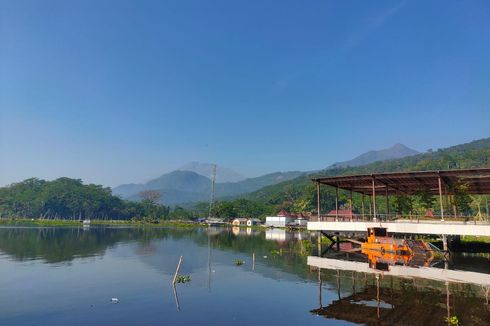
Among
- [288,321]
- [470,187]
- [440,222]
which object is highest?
[470,187]

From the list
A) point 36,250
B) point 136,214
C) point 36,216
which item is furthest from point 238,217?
point 36,250

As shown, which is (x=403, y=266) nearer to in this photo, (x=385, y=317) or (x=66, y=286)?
(x=385, y=317)

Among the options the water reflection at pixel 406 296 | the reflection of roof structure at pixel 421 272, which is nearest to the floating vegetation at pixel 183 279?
the water reflection at pixel 406 296

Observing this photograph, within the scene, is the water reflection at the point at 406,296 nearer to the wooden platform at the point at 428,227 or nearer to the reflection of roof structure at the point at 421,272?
the reflection of roof structure at the point at 421,272

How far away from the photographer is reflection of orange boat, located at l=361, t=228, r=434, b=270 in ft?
114

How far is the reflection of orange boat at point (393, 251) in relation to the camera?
114ft

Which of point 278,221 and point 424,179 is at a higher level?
point 424,179

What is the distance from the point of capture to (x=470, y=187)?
48.4 meters

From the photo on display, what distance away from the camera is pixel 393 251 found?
36.7 m

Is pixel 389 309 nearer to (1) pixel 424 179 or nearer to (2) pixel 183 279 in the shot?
(2) pixel 183 279

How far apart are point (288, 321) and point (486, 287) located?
51.3 feet

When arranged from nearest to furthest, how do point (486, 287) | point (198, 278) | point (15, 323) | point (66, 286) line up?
point (15, 323), point (486, 287), point (66, 286), point (198, 278)

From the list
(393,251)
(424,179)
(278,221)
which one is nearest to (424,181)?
(424,179)

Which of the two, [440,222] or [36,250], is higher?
[440,222]
